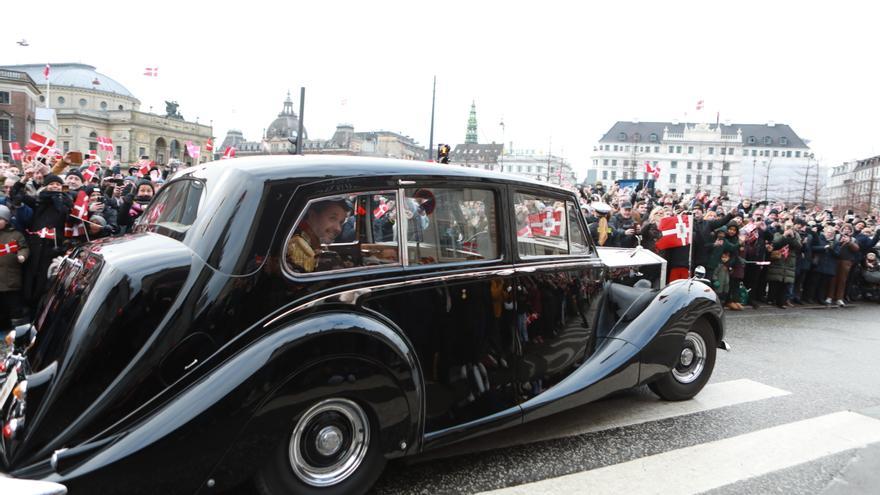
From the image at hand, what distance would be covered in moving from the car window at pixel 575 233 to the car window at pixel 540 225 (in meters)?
0.07

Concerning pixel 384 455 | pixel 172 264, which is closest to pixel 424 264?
pixel 384 455

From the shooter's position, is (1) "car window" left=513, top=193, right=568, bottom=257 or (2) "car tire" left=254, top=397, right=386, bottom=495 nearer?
(2) "car tire" left=254, top=397, right=386, bottom=495

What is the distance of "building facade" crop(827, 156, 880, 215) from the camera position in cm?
4597

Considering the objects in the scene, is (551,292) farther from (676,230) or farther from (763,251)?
(763,251)

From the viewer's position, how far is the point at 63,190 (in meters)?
6.30

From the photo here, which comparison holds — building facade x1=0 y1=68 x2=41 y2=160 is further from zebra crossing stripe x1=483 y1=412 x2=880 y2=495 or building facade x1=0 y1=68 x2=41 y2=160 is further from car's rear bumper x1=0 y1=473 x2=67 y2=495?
zebra crossing stripe x1=483 y1=412 x2=880 y2=495

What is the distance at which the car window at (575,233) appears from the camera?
4.32 metres

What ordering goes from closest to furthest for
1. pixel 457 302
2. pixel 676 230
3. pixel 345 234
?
pixel 345 234
pixel 457 302
pixel 676 230

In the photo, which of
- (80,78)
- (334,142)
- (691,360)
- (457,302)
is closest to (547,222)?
(457,302)

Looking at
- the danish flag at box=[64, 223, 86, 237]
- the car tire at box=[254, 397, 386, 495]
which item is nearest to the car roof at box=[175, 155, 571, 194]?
the car tire at box=[254, 397, 386, 495]

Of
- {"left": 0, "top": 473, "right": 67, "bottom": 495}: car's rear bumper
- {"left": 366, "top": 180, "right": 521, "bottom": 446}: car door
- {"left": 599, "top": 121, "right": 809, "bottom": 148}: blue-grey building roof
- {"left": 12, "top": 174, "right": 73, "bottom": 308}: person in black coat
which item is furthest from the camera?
{"left": 599, "top": 121, "right": 809, "bottom": 148}: blue-grey building roof

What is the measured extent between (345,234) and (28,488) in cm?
175

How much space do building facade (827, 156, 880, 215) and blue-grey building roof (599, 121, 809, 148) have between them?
379 inches

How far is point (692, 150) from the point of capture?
4279 inches
